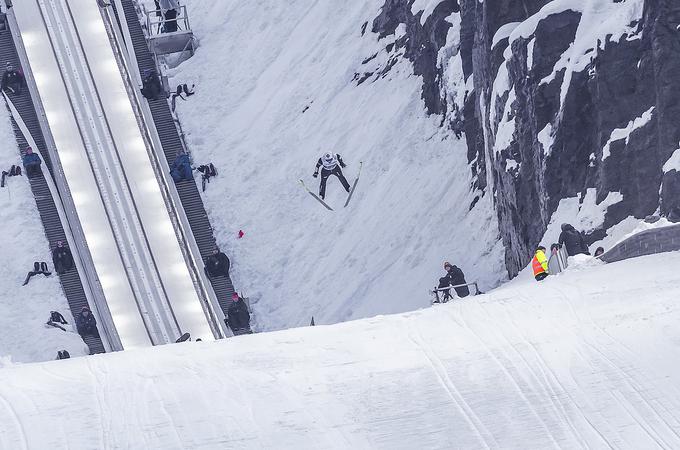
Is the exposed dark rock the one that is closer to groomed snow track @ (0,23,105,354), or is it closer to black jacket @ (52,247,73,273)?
groomed snow track @ (0,23,105,354)

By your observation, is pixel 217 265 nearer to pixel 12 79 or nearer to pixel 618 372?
pixel 12 79

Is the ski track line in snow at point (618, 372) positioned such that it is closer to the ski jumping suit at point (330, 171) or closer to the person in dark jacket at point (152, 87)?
the ski jumping suit at point (330, 171)

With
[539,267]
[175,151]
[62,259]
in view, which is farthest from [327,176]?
[539,267]

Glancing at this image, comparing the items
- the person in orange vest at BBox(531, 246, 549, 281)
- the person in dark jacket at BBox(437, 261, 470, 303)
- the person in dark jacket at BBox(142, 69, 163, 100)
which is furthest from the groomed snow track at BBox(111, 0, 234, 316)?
the person in orange vest at BBox(531, 246, 549, 281)

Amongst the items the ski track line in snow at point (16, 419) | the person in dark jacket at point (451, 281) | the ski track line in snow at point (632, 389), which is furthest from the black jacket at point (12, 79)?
the ski track line in snow at point (632, 389)

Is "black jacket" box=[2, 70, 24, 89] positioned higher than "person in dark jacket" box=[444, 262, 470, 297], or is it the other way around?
"black jacket" box=[2, 70, 24, 89]

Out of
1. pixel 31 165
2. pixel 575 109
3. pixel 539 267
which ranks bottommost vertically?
pixel 539 267

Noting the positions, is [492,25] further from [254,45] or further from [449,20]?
[254,45]
